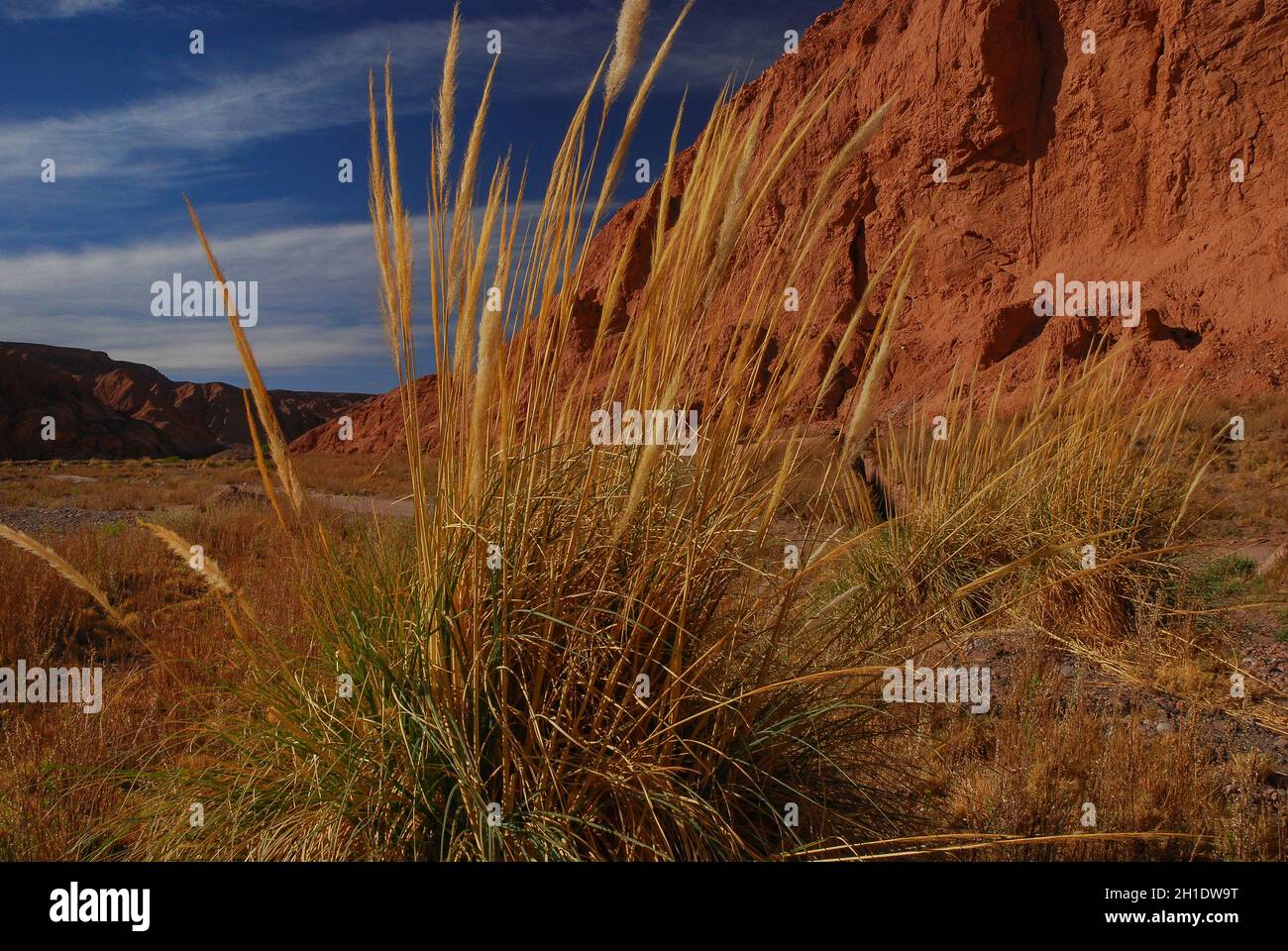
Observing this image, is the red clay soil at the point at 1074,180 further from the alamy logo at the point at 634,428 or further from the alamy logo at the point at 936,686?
the alamy logo at the point at 634,428

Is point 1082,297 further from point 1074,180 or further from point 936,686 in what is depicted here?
point 936,686

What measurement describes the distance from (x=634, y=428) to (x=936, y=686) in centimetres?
113

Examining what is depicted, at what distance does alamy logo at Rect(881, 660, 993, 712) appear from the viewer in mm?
1719

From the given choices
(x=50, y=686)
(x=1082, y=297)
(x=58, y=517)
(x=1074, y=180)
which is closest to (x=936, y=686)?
(x=50, y=686)

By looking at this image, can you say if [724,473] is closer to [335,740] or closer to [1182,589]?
[335,740]

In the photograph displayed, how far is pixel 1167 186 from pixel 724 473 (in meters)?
25.9

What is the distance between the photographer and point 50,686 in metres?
2.86

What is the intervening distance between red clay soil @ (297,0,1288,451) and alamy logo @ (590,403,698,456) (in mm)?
15376

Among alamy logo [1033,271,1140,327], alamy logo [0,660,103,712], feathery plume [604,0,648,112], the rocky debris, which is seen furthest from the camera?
alamy logo [1033,271,1140,327]

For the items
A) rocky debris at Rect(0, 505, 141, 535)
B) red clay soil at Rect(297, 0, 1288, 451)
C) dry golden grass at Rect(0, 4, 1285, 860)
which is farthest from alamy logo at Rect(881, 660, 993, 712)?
red clay soil at Rect(297, 0, 1288, 451)

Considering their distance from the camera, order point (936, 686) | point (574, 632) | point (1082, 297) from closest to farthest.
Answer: point (574, 632) < point (936, 686) < point (1082, 297)

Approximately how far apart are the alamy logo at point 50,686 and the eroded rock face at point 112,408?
3076cm

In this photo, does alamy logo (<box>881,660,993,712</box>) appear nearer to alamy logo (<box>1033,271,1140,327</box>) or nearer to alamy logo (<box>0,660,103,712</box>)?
alamy logo (<box>0,660,103,712</box>)

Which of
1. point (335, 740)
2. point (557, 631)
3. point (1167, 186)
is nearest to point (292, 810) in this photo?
point (335, 740)
